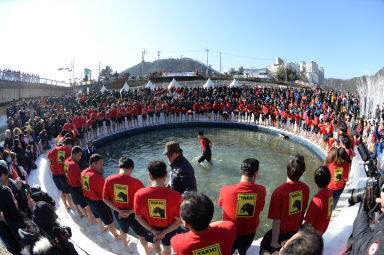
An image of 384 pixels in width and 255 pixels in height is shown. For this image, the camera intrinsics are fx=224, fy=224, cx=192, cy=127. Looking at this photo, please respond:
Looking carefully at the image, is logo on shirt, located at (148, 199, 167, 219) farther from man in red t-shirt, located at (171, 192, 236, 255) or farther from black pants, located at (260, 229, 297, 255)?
black pants, located at (260, 229, 297, 255)

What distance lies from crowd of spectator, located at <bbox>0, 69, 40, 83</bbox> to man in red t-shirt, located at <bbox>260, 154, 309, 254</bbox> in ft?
101

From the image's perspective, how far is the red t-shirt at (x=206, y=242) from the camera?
1915 mm

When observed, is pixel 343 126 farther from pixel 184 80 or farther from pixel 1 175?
pixel 184 80

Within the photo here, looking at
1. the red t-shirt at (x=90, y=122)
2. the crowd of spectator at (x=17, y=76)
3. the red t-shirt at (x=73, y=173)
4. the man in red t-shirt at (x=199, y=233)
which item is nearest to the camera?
the man in red t-shirt at (x=199, y=233)

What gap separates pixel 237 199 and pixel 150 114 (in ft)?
48.4

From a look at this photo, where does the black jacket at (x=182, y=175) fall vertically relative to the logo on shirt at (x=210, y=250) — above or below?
above

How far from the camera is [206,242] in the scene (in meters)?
1.92

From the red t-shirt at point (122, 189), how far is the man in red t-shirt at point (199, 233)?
1.56 m

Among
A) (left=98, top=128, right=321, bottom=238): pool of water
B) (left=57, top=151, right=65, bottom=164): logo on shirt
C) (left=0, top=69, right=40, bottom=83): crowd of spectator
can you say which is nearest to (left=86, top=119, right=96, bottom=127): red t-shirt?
(left=98, top=128, right=321, bottom=238): pool of water

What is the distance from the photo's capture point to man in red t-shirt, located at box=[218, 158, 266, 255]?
269cm

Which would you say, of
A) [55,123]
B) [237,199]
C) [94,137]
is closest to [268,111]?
[94,137]

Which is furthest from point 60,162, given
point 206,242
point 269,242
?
point 269,242

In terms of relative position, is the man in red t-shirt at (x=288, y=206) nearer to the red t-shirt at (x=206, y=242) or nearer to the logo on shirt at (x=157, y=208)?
the red t-shirt at (x=206, y=242)

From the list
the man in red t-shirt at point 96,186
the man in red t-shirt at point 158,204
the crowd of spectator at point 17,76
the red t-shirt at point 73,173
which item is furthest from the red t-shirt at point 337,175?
the crowd of spectator at point 17,76
